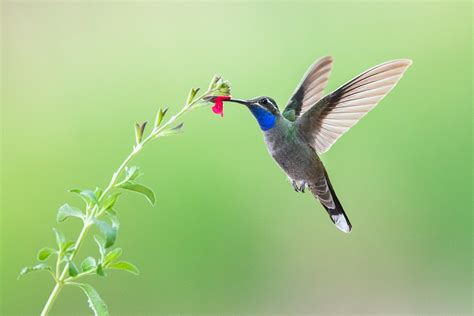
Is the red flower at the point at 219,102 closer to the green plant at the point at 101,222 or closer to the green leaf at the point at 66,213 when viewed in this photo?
the green plant at the point at 101,222

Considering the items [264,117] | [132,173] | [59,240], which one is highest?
[264,117]

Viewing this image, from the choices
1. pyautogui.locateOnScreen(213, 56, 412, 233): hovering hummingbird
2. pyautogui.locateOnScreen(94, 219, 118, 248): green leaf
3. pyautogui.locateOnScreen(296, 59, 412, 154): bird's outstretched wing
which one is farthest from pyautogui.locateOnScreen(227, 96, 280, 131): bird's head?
pyautogui.locateOnScreen(94, 219, 118, 248): green leaf

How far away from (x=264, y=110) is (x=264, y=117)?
0.8 inches

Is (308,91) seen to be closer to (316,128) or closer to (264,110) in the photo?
(316,128)

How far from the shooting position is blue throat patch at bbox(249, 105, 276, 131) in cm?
140

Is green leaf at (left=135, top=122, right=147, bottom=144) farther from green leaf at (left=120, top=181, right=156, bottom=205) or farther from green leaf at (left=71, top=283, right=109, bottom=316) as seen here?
green leaf at (left=71, top=283, right=109, bottom=316)

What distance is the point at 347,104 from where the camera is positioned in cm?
148

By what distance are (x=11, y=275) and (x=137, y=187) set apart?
9.70ft

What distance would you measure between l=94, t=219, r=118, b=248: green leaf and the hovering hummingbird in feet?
1.54

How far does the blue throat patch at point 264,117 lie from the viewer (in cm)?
140

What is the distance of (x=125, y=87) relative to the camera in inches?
158

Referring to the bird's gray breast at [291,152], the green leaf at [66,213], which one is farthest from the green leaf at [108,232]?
the bird's gray breast at [291,152]

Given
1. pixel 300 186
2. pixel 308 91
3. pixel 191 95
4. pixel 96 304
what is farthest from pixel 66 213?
pixel 308 91

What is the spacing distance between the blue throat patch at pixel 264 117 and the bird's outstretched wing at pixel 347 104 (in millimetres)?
123
